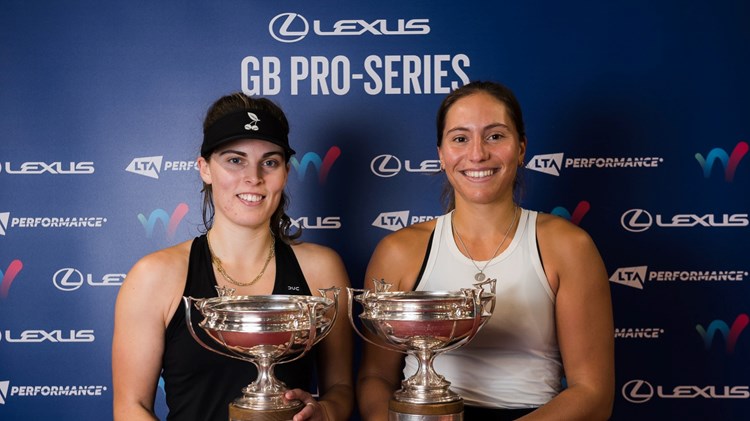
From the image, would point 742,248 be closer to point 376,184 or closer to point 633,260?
point 633,260

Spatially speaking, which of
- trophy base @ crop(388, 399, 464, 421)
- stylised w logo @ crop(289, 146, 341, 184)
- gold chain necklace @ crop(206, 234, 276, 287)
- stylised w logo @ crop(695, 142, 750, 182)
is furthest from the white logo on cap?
stylised w logo @ crop(695, 142, 750, 182)

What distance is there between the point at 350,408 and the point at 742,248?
166cm

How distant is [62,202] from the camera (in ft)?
9.31

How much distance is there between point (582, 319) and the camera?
6.49ft

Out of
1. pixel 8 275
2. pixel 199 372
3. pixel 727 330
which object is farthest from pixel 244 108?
pixel 727 330

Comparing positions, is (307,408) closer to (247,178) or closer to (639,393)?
(247,178)

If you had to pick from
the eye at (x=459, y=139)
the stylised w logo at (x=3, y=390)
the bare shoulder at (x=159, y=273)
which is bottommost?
Result: the stylised w logo at (x=3, y=390)

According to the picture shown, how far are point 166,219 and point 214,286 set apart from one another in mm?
962

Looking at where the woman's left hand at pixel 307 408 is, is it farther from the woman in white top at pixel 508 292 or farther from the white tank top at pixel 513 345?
the white tank top at pixel 513 345

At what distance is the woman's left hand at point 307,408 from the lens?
1614mm

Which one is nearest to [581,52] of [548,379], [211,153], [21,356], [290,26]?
[290,26]

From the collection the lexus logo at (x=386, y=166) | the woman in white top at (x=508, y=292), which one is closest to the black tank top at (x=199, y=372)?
the woman in white top at (x=508, y=292)

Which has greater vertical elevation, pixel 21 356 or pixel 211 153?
pixel 211 153

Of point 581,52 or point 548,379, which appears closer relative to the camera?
point 548,379
